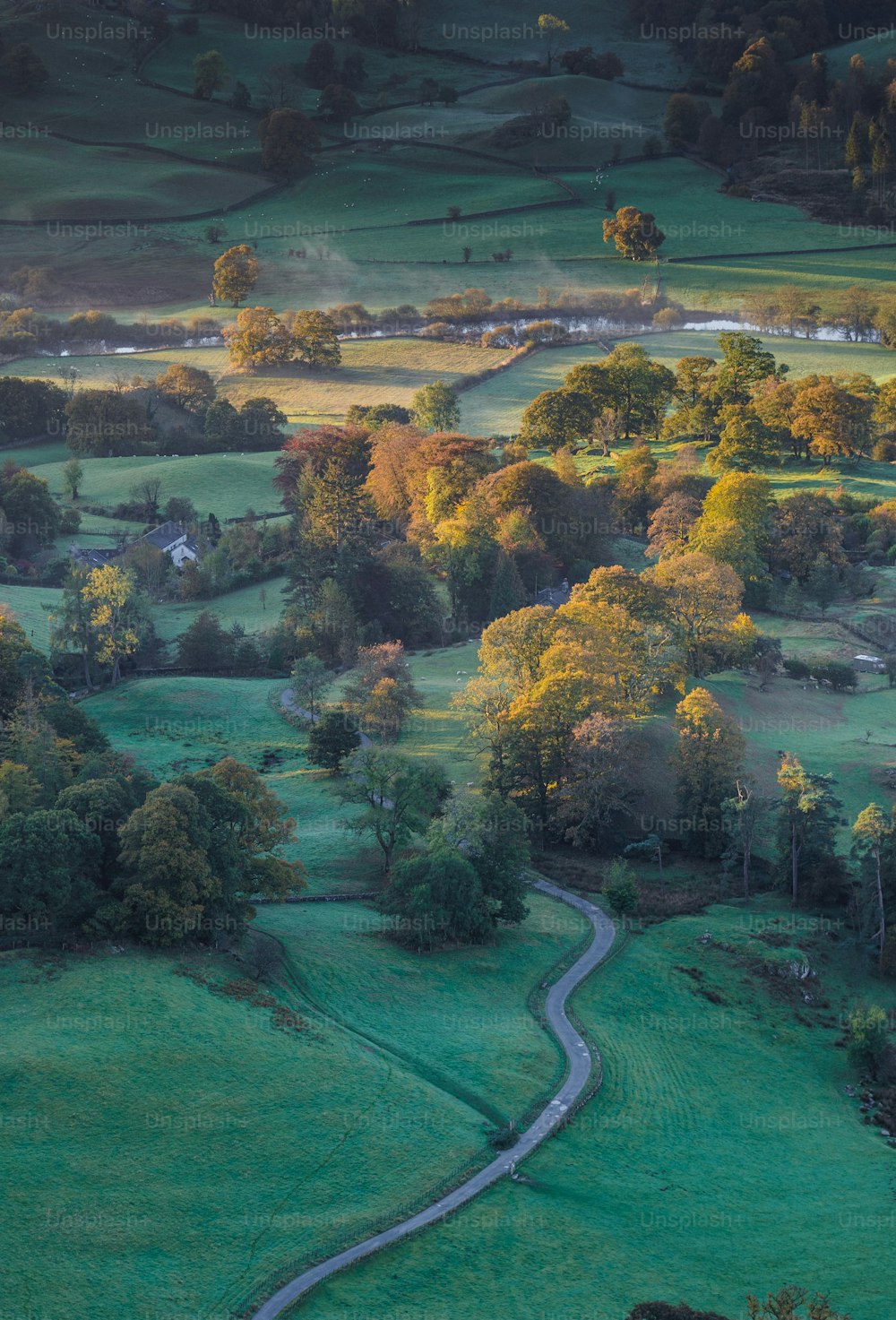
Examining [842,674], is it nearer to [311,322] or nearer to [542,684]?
[542,684]

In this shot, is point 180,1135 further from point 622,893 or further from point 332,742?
point 332,742

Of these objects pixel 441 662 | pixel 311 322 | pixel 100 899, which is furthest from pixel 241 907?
pixel 311 322

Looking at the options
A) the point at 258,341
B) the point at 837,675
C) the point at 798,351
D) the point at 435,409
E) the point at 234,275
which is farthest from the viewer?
the point at 234,275

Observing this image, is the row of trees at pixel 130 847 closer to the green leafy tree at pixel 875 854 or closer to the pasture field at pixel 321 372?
the green leafy tree at pixel 875 854

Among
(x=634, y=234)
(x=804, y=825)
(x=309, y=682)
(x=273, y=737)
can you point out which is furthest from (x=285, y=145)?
(x=804, y=825)

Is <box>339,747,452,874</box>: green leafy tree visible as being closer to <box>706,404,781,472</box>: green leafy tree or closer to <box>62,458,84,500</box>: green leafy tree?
<box>706,404,781,472</box>: green leafy tree

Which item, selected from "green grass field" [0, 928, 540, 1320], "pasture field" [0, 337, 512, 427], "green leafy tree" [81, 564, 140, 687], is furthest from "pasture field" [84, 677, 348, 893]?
"pasture field" [0, 337, 512, 427]
